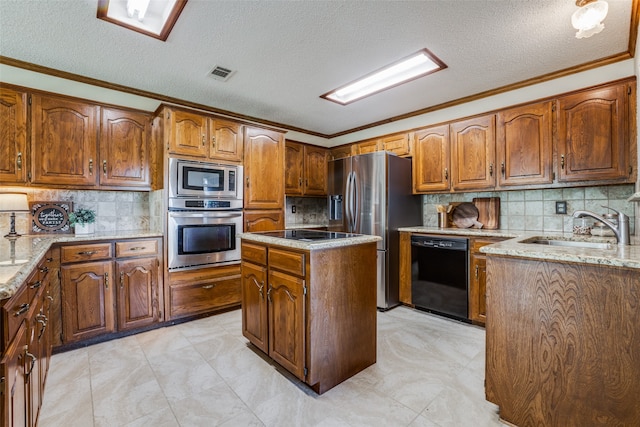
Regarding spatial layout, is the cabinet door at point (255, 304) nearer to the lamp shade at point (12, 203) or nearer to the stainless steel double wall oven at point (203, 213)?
the stainless steel double wall oven at point (203, 213)

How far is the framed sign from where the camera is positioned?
272 centimetres

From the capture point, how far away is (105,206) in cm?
308

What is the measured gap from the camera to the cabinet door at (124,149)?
2.85m

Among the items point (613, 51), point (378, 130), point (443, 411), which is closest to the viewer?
point (443, 411)

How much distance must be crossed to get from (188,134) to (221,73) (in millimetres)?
709

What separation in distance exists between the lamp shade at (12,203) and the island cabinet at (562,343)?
3069 mm

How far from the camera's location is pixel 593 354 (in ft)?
4.31

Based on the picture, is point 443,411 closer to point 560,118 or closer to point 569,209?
point 569,209

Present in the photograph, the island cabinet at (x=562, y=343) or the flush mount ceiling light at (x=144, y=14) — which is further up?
the flush mount ceiling light at (x=144, y=14)

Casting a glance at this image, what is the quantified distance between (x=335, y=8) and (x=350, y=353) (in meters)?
2.21

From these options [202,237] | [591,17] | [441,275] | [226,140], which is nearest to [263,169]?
[226,140]

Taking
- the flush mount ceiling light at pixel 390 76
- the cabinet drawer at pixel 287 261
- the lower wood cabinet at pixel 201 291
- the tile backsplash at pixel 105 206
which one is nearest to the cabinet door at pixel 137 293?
the lower wood cabinet at pixel 201 291

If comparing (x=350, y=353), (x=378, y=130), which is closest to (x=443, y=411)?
(x=350, y=353)

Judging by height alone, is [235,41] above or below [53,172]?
above
